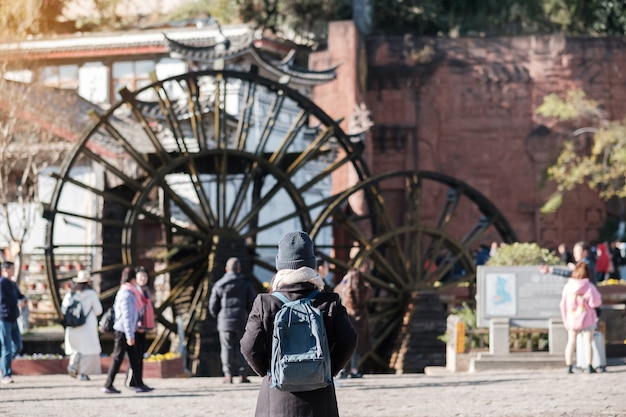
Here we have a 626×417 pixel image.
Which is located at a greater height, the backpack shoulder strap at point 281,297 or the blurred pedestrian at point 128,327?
the backpack shoulder strap at point 281,297

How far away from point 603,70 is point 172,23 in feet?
47.7

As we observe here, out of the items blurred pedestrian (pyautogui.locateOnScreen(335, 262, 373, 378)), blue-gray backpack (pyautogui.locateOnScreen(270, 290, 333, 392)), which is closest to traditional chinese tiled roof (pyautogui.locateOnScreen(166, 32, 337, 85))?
blurred pedestrian (pyautogui.locateOnScreen(335, 262, 373, 378))

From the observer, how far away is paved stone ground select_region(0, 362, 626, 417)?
13.4 m

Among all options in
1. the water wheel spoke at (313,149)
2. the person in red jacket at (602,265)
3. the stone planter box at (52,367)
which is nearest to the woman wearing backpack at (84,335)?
the stone planter box at (52,367)

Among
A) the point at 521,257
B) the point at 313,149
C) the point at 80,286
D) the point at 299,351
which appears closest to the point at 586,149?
the point at 313,149

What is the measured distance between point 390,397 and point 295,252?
807cm

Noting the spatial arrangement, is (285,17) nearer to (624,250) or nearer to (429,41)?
(429,41)

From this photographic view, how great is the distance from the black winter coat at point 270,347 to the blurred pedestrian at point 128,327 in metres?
8.13

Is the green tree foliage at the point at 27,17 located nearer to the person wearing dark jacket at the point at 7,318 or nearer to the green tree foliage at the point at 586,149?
the person wearing dark jacket at the point at 7,318

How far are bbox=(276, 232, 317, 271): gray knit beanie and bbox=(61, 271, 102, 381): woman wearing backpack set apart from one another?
10924 millimetres

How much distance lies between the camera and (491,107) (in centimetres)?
4347

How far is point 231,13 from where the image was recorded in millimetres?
43375

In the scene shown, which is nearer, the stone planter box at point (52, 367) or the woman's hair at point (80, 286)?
the woman's hair at point (80, 286)

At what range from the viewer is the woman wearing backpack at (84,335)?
59.8ft
